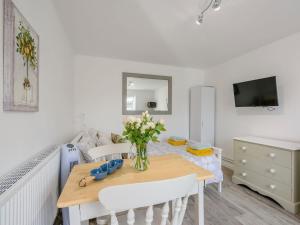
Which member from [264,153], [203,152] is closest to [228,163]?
[264,153]

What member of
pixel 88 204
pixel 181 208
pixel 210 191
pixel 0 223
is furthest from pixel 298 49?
pixel 0 223

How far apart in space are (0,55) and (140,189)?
3.42ft

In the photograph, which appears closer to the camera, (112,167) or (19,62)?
(19,62)

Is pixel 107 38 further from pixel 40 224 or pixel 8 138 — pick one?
pixel 40 224

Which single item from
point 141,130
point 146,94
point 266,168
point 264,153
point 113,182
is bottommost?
point 266,168

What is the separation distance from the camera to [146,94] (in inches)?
145

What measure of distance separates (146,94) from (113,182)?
111 inches

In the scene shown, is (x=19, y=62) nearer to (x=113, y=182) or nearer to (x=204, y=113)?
(x=113, y=182)

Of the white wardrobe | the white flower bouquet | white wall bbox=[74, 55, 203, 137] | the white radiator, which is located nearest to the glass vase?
the white flower bouquet

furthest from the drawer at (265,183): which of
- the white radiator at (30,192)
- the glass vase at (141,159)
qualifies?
the white radiator at (30,192)

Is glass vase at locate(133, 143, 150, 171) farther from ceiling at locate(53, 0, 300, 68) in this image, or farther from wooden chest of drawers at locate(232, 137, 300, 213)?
wooden chest of drawers at locate(232, 137, 300, 213)

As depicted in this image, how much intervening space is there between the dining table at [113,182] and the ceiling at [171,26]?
1.88 meters

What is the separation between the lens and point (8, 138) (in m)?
0.94

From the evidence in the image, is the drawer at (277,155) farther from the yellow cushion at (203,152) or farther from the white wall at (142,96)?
the white wall at (142,96)
